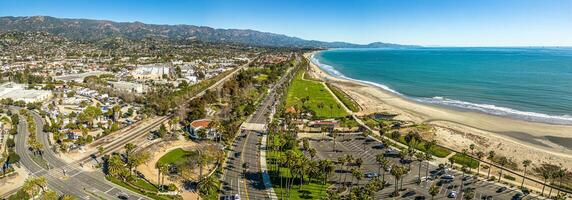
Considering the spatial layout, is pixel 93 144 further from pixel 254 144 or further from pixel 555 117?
pixel 555 117

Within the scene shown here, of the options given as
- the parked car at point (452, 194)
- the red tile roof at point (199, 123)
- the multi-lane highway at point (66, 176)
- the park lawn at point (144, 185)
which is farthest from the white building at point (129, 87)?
the parked car at point (452, 194)

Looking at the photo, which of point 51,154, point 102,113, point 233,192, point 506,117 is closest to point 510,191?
point 233,192

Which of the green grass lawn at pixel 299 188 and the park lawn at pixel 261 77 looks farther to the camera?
the park lawn at pixel 261 77

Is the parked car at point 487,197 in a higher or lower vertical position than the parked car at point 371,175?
higher

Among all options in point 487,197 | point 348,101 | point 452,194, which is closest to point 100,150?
point 452,194

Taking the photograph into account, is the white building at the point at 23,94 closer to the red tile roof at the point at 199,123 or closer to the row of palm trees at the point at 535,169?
the red tile roof at the point at 199,123

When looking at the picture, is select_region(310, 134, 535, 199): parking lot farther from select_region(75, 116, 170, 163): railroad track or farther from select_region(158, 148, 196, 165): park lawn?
select_region(75, 116, 170, 163): railroad track

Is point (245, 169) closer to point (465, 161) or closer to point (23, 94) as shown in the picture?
point (465, 161)
